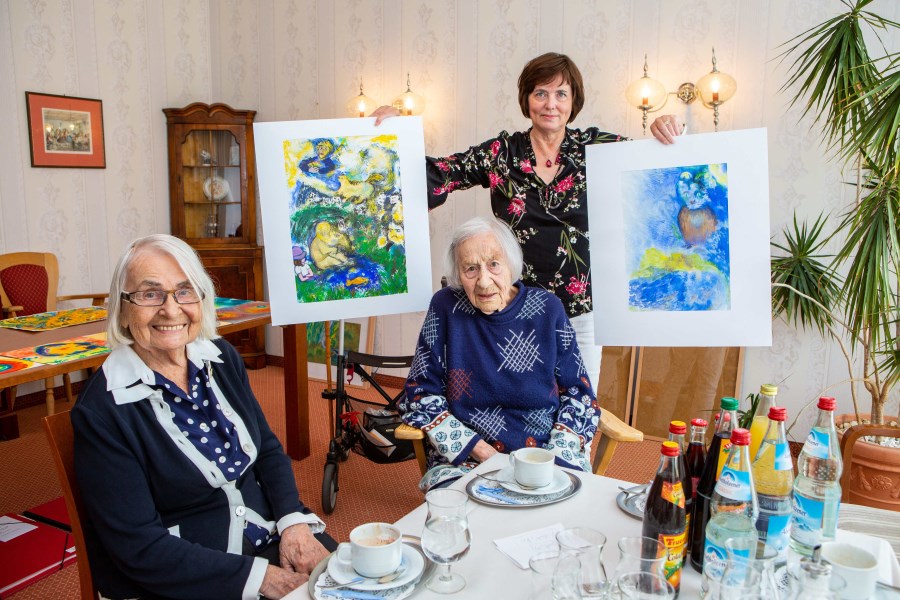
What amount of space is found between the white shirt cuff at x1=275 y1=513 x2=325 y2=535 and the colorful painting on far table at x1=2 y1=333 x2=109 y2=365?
1354mm

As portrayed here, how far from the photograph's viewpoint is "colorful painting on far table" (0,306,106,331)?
10.4 ft

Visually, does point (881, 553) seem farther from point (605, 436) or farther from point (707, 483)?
point (605, 436)

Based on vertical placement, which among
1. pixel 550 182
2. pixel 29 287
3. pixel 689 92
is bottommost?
pixel 29 287

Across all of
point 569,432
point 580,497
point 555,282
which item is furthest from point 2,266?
point 580,497

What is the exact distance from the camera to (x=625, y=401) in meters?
4.25

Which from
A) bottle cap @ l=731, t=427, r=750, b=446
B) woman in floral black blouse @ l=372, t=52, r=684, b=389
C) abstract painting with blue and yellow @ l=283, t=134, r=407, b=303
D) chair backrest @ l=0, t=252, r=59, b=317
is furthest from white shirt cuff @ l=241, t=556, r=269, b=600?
chair backrest @ l=0, t=252, r=59, b=317

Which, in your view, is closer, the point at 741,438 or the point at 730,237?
the point at 741,438

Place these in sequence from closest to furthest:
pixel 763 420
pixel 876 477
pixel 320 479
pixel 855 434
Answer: pixel 763 420 < pixel 855 434 < pixel 876 477 < pixel 320 479

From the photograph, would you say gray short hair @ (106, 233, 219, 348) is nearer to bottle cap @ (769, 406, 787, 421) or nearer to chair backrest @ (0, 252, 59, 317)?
bottle cap @ (769, 406, 787, 421)

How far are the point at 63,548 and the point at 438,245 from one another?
3.03m

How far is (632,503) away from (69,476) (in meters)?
1.19

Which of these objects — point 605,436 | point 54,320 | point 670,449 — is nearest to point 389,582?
point 670,449

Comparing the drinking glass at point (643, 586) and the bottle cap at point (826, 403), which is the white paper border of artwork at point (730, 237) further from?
the drinking glass at point (643, 586)

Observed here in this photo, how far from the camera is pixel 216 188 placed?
5566 millimetres
